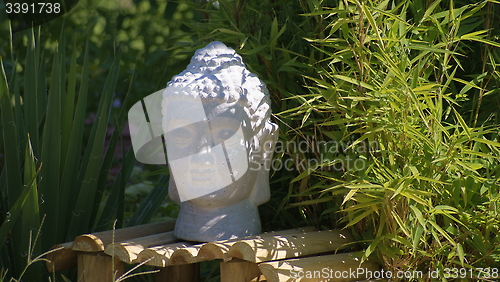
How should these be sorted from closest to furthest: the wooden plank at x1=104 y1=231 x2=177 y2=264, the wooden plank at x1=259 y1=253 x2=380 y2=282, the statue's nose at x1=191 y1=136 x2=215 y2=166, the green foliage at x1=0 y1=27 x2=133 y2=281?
the wooden plank at x1=259 y1=253 x2=380 y2=282
the wooden plank at x1=104 y1=231 x2=177 y2=264
the statue's nose at x1=191 y1=136 x2=215 y2=166
the green foliage at x1=0 y1=27 x2=133 y2=281

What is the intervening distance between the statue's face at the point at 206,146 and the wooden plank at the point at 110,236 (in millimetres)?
269

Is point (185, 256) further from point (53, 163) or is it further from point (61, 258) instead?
point (53, 163)

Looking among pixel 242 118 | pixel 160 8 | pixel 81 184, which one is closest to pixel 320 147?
pixel 242 118

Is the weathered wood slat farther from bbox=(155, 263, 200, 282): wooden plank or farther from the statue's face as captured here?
bbox=(155, 263, 200, 282): wooden plank

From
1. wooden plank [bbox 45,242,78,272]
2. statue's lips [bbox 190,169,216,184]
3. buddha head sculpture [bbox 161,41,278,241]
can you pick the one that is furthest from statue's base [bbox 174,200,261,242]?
wooden plank [bbox 45,242,78,272]

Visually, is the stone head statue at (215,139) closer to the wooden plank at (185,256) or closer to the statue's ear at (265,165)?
the statue's ear at (265,165)

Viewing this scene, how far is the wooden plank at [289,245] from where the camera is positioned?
4.88 feet

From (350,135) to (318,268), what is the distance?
0.43m

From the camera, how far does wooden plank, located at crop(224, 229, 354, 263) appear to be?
149 cm

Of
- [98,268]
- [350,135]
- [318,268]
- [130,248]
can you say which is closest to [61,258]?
[98,268]

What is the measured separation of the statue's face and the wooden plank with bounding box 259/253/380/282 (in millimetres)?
316

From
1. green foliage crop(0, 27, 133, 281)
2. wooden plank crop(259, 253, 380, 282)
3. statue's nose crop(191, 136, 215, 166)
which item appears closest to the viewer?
wooden plank crop(259, 253, 380, 282)

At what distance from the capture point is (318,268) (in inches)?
60.7

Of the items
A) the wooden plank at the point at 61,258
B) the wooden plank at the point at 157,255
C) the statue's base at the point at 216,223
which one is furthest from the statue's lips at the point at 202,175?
the wooden plank at the point at 61,258
